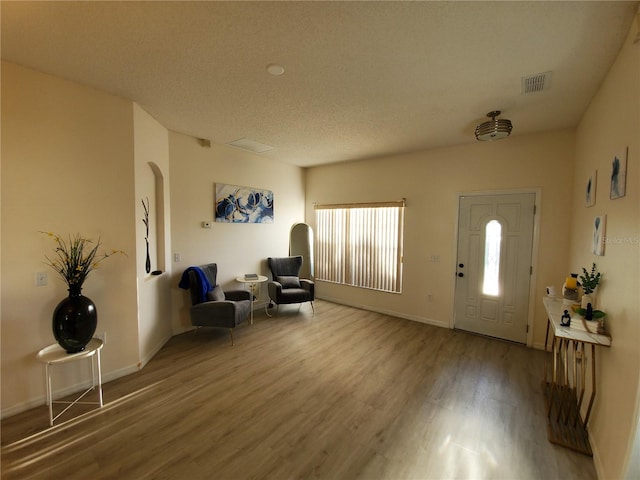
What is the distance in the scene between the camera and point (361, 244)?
5.06m

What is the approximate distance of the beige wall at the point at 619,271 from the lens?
140cm

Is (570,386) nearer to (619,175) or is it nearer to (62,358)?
(619,175)

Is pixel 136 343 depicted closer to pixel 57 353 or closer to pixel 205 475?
pixel 57 353

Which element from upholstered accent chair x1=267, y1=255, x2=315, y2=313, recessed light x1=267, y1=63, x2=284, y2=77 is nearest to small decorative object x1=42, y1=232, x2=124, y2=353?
recessed light x1=267, y1=63, x2=284, y2=77

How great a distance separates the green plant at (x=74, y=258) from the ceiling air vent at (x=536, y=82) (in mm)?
3942

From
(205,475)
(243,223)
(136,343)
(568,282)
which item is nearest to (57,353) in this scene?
(136,343)

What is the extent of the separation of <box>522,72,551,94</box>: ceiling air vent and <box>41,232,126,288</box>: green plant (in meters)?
3.94

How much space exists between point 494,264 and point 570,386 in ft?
5.19

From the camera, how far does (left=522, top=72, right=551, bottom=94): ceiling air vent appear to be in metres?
2.14

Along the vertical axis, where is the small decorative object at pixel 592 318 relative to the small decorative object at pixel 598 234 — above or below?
below

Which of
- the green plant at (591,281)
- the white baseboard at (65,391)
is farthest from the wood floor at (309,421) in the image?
the green plant at (591,281)

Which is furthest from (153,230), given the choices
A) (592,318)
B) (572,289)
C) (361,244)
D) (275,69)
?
(572,289)

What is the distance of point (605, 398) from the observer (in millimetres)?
1729

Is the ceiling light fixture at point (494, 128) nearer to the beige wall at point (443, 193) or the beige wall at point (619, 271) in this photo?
the beige wall at point (619, 271)
